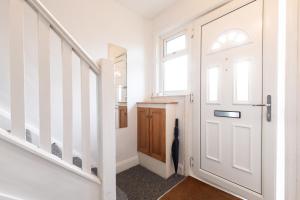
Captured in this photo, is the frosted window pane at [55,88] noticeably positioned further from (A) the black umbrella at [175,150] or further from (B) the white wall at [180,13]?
(B) the white wall at [180,13]

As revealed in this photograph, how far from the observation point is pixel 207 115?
199cm

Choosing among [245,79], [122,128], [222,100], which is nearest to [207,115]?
[222,100]

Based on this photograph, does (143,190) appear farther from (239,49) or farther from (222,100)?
(239,49)

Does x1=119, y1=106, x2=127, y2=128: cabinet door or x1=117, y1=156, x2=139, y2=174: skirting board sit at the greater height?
x1=119, y1=106, x2=127, y2=128: cabinet door

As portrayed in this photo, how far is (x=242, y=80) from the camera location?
65.7 inches

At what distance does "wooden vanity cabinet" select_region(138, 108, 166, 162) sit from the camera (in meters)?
2.14

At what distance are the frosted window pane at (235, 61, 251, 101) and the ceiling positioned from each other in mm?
1437

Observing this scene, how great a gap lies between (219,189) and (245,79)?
51.7 inches

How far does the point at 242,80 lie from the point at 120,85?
1.66 meters

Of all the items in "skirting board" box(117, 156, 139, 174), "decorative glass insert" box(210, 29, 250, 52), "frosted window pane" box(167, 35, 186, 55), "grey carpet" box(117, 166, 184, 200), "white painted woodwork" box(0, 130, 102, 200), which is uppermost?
"frosted window pane" box(167, 35, 186, 55)

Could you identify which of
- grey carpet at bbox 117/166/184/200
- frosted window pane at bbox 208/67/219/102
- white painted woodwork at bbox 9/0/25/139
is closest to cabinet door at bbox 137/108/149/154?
grey carpet at bbox 117/166/184/200

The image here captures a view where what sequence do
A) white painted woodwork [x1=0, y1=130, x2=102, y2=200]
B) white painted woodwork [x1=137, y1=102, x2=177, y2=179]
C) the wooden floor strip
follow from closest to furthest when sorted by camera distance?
white painted woodwork [x1=0, y1=130, x2=102, y2=200] → the wooden floor strip → white painted woodwork [x1=137, y1=102, x2=177, y2=179]

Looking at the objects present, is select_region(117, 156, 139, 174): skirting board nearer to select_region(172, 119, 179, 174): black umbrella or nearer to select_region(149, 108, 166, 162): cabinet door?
select_region(149, 108, 166, 162): cabinet door

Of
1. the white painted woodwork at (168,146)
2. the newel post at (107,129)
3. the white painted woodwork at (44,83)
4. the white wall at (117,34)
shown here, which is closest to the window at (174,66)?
the white wall at (117,34)
